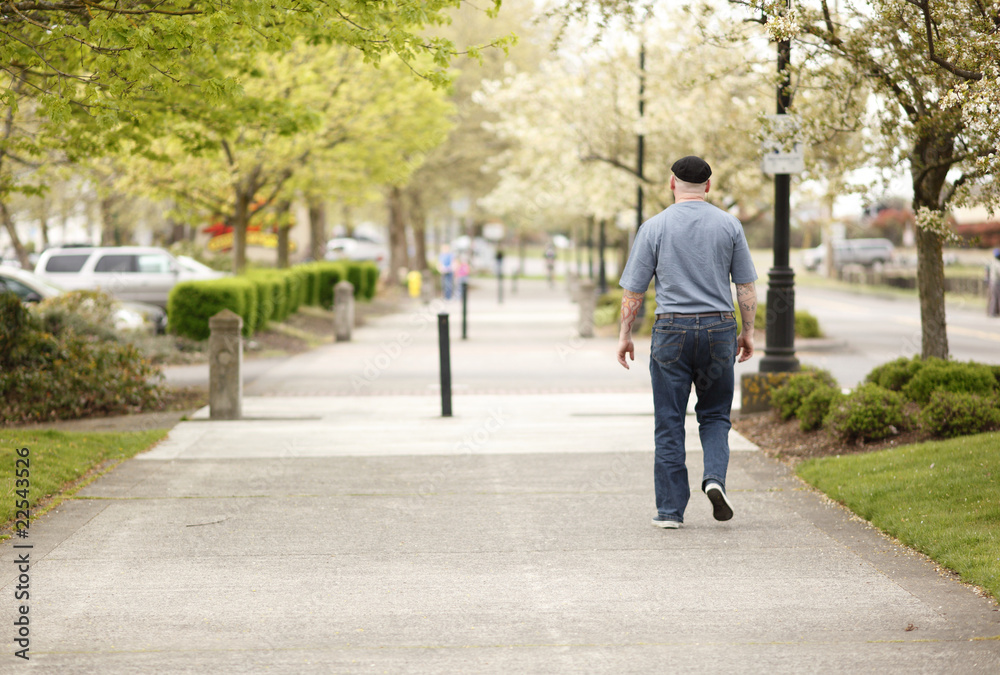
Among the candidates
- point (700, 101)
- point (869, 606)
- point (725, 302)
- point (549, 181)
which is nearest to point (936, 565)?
point (869, 606)

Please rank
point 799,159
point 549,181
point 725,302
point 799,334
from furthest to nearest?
1. point 549,181
2. point 799,334
3. point 799,159
4. point 725,302

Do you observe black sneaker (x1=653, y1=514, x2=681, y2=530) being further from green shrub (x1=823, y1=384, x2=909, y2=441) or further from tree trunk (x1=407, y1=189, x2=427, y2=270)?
tree trunk (x1=407, y1=189, x2=427, y2=270)

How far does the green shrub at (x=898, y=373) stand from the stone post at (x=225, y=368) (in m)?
5.74

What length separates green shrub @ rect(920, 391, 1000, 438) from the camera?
307 inches

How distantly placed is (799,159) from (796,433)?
2.45 m

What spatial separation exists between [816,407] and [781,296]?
145 centimetres

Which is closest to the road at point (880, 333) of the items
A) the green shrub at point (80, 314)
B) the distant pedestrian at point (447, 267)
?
the green shrub at point (80, 314)

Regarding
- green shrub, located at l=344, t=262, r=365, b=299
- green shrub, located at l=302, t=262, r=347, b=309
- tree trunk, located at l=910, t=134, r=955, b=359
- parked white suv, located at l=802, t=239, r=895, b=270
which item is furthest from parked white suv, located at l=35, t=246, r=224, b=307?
parked white suv, located at l=802, t=239, r=895, b=270

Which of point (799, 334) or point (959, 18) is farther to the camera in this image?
point (799, 334)

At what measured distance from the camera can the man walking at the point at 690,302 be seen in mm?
6004

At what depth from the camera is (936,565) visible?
5457 mm

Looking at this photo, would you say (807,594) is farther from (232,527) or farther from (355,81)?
(355,81)

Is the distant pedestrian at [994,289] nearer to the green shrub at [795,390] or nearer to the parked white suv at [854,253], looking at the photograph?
the green shrub at [795,390]

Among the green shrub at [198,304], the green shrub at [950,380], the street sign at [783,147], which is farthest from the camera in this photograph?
the green shrub at [198,304]
